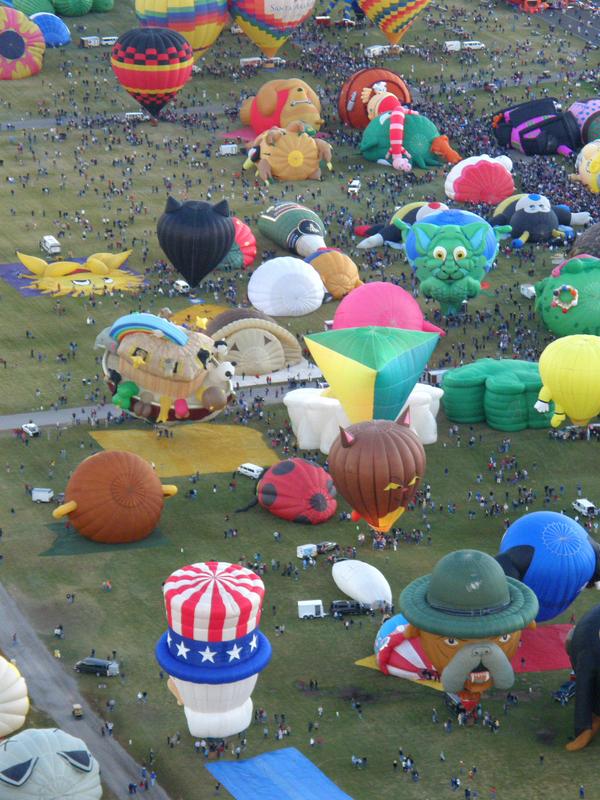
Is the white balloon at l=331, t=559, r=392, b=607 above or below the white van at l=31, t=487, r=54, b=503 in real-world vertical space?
above

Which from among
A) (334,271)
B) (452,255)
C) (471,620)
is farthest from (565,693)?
(334,271)

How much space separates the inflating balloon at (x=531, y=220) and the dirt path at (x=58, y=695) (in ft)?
170

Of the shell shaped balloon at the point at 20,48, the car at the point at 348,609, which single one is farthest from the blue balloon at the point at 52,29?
the car at the point at 348,609

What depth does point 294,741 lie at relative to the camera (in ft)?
275

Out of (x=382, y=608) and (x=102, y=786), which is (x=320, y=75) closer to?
(x=382, y=608)

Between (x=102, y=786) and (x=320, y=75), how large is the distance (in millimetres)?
90394

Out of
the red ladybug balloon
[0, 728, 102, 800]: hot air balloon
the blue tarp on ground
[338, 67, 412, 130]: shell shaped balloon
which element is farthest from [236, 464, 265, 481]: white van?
[338, 67, 412, 130]: shell shaped balloon

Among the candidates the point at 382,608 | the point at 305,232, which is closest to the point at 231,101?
the point at 305,232

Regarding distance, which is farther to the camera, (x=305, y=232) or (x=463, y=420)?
(x=305, y=232)

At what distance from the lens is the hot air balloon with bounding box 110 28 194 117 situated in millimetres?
143875

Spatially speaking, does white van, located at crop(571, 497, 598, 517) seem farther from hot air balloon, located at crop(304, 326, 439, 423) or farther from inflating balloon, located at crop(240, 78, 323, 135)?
inflating balloon, located at crop(240, 78, 323, 135)

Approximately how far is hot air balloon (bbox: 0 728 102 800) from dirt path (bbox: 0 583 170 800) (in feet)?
7.11

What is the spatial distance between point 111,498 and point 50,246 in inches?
1524

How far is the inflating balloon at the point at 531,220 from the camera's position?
5340 inches
